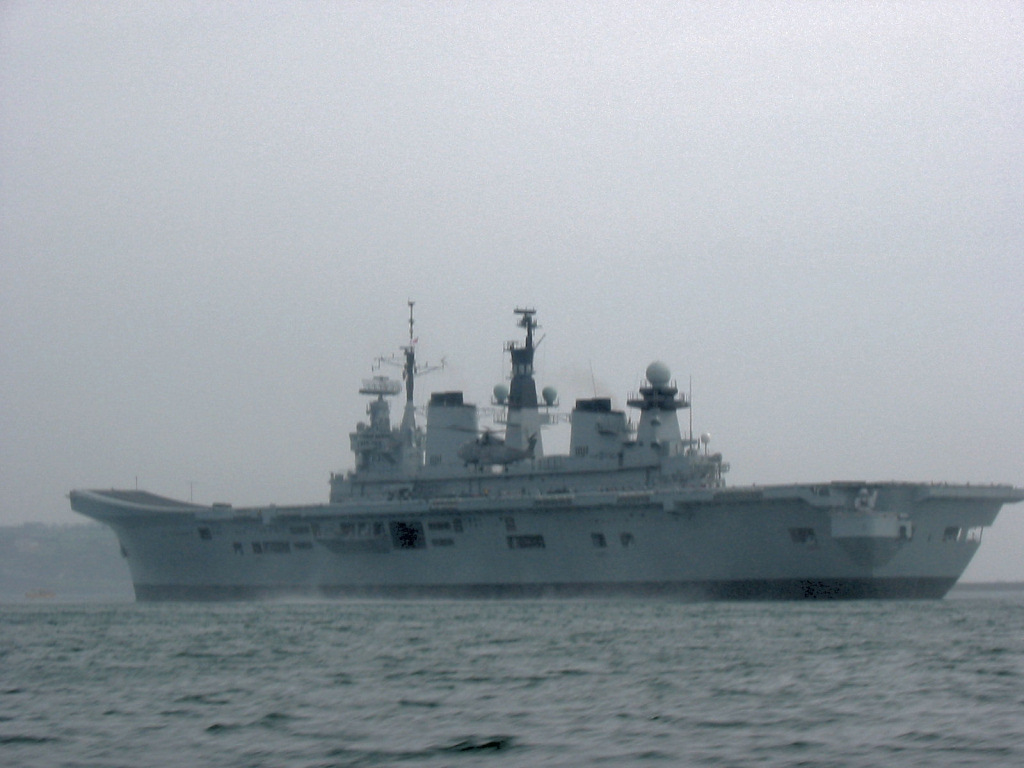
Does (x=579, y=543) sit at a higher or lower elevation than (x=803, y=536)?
lower

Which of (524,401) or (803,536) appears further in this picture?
(524,401)

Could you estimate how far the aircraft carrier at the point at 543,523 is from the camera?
3672 cm

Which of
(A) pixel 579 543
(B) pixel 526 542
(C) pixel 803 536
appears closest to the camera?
(C) pixel 803 536

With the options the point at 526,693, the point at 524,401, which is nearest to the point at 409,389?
the point at 524,401

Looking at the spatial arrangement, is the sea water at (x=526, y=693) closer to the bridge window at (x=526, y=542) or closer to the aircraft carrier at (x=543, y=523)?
the aircraft carrier at (x=543, y=523)

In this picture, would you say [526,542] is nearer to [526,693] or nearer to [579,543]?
[579,543]

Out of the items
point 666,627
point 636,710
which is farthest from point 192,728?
point 666,627

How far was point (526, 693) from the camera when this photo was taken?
17.3m

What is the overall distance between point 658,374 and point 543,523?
18.2ft

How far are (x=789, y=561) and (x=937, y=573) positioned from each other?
4058mm

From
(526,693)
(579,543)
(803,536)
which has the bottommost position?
(526,693)

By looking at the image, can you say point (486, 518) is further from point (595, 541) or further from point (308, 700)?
point (308, 700)

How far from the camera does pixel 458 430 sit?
153 ft

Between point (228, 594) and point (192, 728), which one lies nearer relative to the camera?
point (192, 728)
